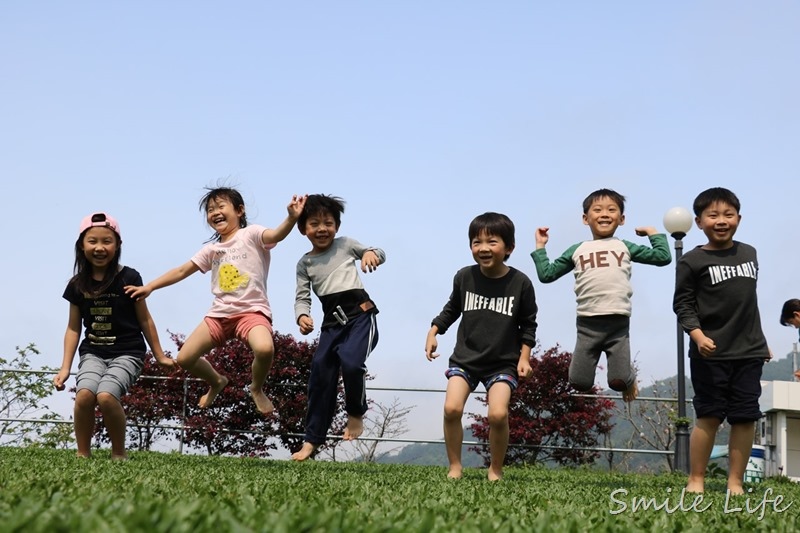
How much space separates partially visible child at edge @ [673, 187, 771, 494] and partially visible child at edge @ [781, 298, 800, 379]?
4540 millimetres

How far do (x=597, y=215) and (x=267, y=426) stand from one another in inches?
304

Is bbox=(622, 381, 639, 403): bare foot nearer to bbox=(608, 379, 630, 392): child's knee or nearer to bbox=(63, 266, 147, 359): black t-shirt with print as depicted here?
bbox=(608, 379, 630, 392): child's knee

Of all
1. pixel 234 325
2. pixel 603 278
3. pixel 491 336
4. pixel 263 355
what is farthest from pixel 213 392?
pixel 603 278

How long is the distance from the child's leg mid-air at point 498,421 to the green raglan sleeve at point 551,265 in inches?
41.5

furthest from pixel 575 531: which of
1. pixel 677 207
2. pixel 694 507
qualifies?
pixel 677 207

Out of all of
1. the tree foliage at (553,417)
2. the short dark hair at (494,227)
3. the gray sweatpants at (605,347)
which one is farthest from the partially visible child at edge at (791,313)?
the short dark hair at (494,227)

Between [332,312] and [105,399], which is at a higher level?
[332,312]

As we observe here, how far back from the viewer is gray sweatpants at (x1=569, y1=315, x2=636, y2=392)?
18.9ft

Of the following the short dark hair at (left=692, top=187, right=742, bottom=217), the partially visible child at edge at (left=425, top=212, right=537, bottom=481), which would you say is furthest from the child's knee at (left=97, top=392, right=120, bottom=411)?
the short dark hair at (left=692, top=187, right=742, bottom=217)

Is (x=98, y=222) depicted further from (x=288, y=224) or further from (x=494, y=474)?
(x=494, y=474)

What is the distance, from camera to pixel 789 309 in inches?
366

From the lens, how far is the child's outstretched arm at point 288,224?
6016mm

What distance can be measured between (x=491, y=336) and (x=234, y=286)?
211 cm

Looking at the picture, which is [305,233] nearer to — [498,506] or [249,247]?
[249,247]
